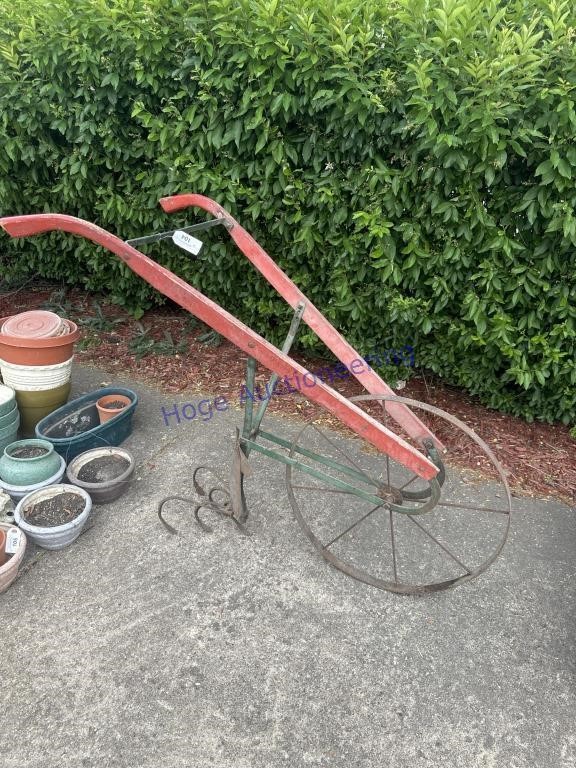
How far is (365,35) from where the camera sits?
2.61 m

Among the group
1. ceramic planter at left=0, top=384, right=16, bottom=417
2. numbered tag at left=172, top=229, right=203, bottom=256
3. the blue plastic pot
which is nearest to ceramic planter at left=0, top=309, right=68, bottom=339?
ceramic planter at left=0, top=384, right=16, bottom=417

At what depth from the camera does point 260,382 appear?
4004 millimetres

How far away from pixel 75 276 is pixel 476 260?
3.46 metres

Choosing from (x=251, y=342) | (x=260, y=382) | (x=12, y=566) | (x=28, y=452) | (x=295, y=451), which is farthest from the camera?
(x=260, y=382)

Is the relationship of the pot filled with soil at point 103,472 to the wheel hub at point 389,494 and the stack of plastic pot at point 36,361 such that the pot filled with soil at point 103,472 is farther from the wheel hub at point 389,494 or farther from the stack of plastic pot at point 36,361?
the wheel hub at point 389,494

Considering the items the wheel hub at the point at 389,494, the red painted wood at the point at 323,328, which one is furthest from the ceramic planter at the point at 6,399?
the wheel hub at the point at 389,494

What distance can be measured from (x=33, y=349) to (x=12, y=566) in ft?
4.10

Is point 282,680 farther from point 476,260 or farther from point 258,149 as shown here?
point 258,149

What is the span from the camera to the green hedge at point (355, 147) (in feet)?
8.20

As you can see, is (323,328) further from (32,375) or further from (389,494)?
(32,375)

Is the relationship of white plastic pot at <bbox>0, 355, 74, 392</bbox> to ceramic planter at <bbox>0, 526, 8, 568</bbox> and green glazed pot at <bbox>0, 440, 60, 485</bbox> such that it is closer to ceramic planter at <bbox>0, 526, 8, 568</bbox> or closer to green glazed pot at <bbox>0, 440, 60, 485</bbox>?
green glazed pot at <bbox>0, 440, 60, 485</bbox>

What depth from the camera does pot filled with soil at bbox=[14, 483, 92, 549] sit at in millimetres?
2350

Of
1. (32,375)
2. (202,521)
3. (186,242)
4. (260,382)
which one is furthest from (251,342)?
(260,382)

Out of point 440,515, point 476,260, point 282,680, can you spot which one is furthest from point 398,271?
point 282,680
